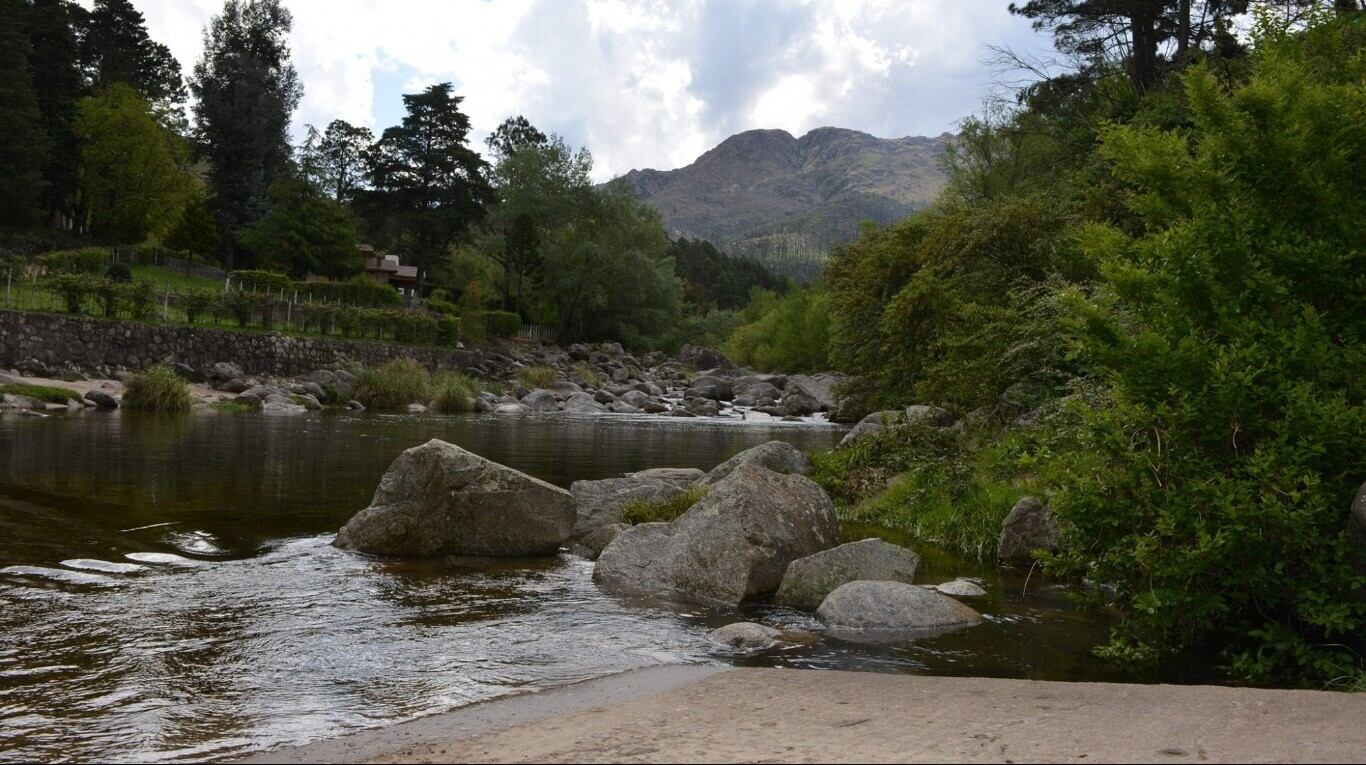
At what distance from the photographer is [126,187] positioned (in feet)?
206

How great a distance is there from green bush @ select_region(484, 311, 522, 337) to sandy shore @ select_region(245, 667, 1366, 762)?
204 ft

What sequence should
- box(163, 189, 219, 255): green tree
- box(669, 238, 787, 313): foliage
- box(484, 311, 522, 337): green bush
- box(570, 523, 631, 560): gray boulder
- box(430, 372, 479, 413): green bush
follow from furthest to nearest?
box(669, 238, 787, 313): foliage → box(163, 189, 219, 255): green tree → box(484, 311, 522, 337): green bush → box(430, 372, 479, 413): green bush → box(570, 523, 631, 560): gray boulder

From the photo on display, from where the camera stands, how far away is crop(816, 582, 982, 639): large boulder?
27.3 ft

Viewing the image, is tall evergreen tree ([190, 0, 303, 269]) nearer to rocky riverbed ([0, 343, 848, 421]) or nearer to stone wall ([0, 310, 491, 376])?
rocky riverbed ([0, 343, 848, 421])

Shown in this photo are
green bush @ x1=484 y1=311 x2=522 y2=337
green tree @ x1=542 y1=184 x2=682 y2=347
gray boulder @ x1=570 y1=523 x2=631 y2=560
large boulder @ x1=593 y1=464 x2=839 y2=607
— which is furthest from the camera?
green tree @ x1=542 y1=184 x2=682 y2=347

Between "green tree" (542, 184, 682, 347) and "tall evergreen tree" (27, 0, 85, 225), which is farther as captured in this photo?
"green tree" (542, 184, 682, 347)

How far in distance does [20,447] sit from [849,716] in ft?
64.5

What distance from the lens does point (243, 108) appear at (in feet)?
252

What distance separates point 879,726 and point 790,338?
2971 inches

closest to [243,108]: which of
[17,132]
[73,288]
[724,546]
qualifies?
[17,132]

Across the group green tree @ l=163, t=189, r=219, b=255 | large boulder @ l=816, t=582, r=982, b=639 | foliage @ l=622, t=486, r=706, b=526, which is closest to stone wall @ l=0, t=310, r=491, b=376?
foliage @ l=622, t=486, r=706, b=526

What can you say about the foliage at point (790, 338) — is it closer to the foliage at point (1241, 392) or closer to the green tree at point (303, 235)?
the green tree at point (303, 235)

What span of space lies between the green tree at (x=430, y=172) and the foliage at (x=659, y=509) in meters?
67.1

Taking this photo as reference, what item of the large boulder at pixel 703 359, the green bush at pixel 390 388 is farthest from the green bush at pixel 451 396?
the large boulder at pixel 703 359
